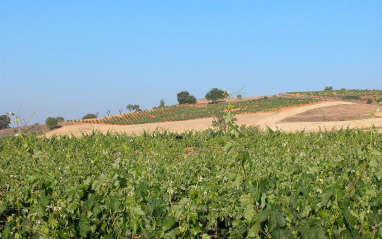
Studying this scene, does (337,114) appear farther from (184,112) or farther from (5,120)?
(184,112)

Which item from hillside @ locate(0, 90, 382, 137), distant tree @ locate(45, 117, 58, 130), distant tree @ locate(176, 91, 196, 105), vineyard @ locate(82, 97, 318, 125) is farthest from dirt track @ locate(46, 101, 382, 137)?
distant tree @ locate(176, 91, 196, 105)

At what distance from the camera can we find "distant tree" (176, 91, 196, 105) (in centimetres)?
8844

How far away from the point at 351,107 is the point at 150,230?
136 feet

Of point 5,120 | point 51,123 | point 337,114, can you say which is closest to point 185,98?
point 51,123

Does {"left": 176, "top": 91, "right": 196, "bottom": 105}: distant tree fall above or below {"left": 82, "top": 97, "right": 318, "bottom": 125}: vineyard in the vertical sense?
above

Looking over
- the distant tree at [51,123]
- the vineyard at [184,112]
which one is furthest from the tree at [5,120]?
the vineyard at [184,112]

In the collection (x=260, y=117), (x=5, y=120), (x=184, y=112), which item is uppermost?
(x=184, y=112)

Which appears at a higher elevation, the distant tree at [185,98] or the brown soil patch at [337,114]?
the distant tree at [185,98]

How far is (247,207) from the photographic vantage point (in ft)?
10.8

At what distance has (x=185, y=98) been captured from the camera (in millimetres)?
89438

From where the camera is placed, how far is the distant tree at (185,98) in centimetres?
8844

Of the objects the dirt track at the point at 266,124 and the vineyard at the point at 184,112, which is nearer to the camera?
the dirt track at the point at 266,124

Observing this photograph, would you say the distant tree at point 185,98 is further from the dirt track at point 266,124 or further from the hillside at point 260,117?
the dirt track at point 266,124

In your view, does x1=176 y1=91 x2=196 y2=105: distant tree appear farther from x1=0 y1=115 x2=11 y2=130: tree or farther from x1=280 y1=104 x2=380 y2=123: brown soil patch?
x1=280 y1=104 x2=380 y2=123: brown soil patch
